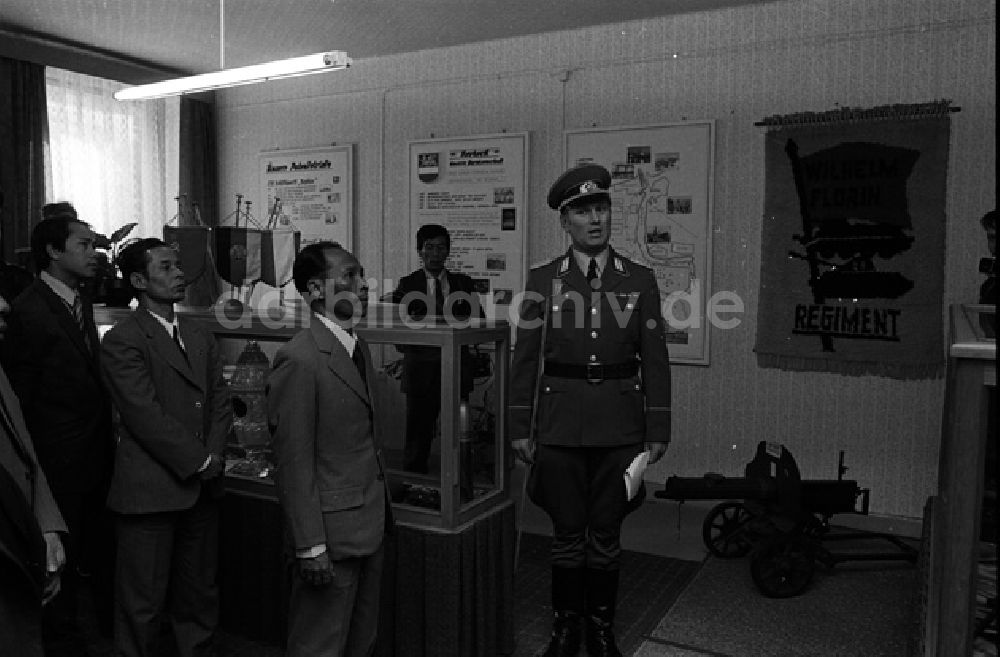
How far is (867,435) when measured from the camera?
4363 millimetres

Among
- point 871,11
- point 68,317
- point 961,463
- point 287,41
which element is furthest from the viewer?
point 287,41

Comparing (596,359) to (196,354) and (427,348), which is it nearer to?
(427,348)

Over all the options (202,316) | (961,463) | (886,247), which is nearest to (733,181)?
(886,247)

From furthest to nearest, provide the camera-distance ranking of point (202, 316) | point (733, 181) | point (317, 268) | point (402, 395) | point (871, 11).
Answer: point (733, 181) < point (871, 11) < point (402, 395) < point (202, 316) < point (317, 268)

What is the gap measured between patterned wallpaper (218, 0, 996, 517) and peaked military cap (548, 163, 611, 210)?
2.02 m

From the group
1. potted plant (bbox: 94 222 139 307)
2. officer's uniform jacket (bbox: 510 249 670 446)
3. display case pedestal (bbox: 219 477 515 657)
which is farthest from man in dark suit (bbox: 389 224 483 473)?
potted plant (bbox: 94 222 139 307)

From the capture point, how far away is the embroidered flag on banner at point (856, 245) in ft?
13.7

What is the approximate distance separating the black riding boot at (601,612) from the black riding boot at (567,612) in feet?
0.16

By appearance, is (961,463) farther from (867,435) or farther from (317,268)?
(867,435)

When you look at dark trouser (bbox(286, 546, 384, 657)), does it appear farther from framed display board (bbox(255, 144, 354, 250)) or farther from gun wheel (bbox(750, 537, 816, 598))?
framed display board (bbox(255, 144, 354, 250))

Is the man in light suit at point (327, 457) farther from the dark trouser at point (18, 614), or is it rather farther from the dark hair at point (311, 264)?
the dark trouser at point (18, 614)

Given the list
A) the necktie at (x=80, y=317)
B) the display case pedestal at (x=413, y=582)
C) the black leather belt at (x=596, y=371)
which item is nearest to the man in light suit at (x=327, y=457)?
the display case pedestal at (x=413, y=582)

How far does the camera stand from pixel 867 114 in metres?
4.27

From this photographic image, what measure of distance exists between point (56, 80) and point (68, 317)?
140 inches
